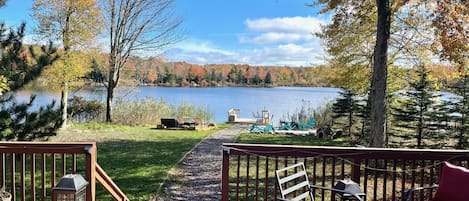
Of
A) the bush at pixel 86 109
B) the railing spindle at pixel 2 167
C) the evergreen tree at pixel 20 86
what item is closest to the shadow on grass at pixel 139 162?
the evergreen tree at pixel 20 86

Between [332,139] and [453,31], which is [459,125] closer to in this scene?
[453,31]

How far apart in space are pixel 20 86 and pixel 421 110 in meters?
8.55

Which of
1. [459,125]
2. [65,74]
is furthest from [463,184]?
[65,74]

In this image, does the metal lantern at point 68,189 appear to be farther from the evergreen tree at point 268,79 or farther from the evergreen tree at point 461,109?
the evergreen tree at point 268,79

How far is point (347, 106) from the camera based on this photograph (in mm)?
13305

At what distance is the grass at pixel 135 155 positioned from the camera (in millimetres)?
5785

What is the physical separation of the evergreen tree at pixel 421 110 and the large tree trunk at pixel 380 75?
9.01ft

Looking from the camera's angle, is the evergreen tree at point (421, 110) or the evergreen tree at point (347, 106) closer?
the evergreen tree at point (421, 110)

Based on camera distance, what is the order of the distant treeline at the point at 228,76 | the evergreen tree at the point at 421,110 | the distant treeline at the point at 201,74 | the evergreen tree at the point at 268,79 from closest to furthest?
the evergreen tree at the point at 421,110
the distant treeline at the point at 201,74
the distant treeline at the point at 228,76
the evergreen tree at the point at 268,79

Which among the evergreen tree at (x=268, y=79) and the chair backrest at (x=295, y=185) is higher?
the evergreen tree at (x=268, y=79)

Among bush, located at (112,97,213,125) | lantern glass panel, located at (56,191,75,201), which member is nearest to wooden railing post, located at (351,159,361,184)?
lantern glass panel, located at (56,191,75,201)

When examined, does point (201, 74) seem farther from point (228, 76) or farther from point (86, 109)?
point (86, 109)

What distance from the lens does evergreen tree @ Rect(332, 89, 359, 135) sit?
13.1m

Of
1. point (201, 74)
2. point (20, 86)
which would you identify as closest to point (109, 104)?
point (20, 86)
